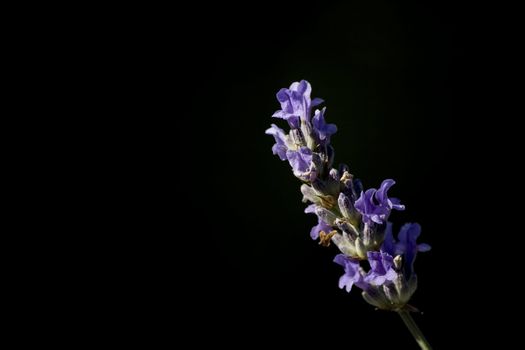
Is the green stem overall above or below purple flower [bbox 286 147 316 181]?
below

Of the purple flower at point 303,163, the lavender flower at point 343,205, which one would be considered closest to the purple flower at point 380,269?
the lavender flower at point 343,205

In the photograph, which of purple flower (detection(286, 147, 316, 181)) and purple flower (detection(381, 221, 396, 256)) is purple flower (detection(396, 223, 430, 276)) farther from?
purple flower (detection(286, 147, 316, 181))

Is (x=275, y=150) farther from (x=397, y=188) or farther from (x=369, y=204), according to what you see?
(x=397, y=188)

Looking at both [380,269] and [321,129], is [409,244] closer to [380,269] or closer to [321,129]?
[380,269]

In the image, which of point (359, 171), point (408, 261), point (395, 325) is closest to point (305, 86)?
point (408, 261)

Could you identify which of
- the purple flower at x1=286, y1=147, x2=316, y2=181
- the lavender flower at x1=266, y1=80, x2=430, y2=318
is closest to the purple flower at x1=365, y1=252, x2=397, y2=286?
the lavender flower at x1=266, y1=80, x2=430, y2=318

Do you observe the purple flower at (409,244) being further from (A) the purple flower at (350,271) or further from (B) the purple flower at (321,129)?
(B) the purple flower at (321,129)
